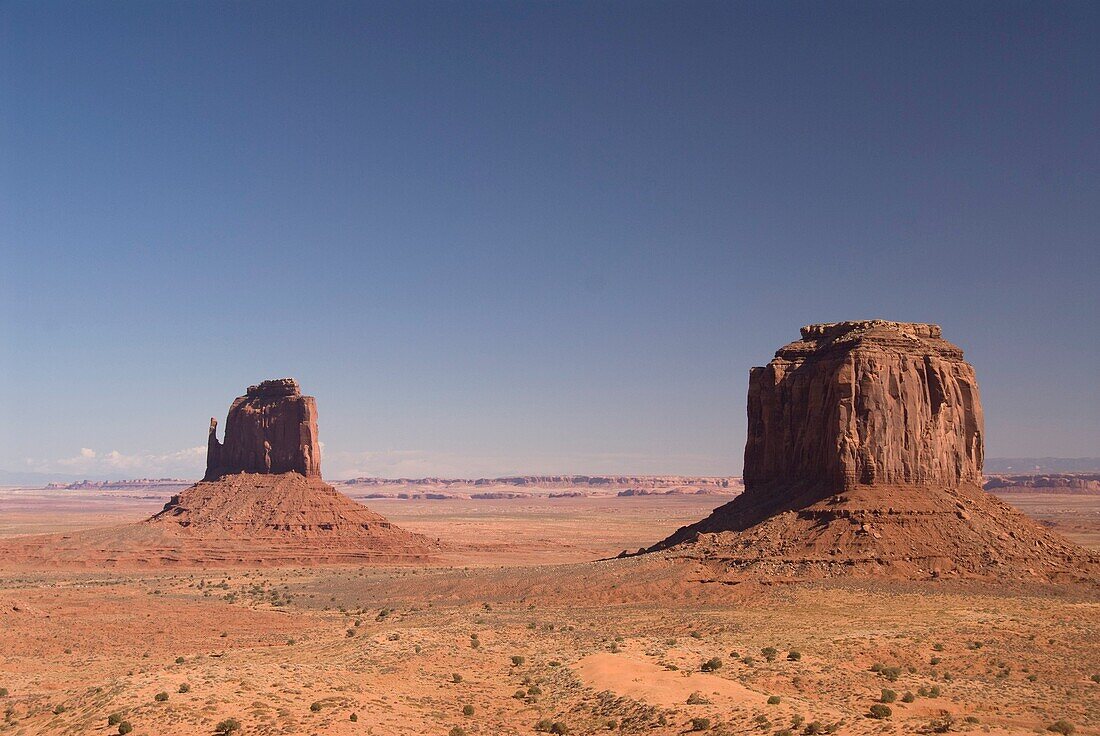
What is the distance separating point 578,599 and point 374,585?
18.5 m

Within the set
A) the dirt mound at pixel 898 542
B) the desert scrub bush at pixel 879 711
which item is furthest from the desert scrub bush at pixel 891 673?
the dirt mound at pixel 898 542

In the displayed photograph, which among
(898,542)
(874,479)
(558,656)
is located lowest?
(558,656)

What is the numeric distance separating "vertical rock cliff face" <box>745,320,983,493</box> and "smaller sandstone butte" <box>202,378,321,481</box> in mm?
51953

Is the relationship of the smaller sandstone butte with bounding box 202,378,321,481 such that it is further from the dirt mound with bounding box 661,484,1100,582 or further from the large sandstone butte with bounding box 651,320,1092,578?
the dirt mound with bounding box 661,484,1100,582

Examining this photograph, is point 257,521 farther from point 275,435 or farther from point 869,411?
point 869,411

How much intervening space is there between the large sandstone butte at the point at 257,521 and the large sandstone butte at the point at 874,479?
38371 mm

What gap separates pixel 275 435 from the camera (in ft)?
311

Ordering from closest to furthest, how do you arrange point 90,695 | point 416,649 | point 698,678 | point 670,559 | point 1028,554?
1. point 90,695
2. point 698,678
3. point 416,649
4. point 1028,554
5. point 670,559

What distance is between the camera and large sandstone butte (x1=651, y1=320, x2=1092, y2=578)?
1924 inches

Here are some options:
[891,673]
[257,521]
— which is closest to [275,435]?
[257,521]

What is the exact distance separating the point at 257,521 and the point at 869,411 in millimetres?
59806

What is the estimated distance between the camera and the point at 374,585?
6256 centimetres

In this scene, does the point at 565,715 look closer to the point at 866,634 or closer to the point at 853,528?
the point at 866,634

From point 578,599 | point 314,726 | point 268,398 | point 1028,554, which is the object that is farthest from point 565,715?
point 268,398
